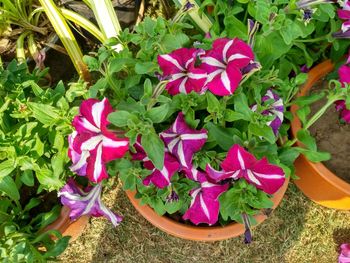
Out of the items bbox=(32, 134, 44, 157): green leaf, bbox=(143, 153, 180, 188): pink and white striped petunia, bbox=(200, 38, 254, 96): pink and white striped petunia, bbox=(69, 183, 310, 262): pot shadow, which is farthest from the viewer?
bbox=(69, 183, 310, 262): pot shadow

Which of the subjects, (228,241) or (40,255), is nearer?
(40,255)

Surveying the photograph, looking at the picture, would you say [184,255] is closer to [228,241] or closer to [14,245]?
[228,241]

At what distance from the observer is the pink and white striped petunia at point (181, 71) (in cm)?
103

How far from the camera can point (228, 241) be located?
1.69 m

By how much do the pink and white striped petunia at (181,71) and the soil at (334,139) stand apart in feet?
→ 2.05

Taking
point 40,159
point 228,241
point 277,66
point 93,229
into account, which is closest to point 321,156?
point 277,66

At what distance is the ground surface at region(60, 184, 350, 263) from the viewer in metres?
1.69

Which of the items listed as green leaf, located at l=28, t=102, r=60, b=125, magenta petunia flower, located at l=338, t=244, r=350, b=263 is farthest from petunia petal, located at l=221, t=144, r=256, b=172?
magenta petunia flower, located at l=338, t=244, r=350, b=263


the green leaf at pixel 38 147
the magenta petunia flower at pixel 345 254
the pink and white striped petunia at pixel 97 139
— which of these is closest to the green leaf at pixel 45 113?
the green leaf at pixel 38 147

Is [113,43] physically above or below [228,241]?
above

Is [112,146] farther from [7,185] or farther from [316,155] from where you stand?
[316,155]

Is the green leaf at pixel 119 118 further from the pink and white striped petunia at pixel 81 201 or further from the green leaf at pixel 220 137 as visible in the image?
the pink and white striped petunia at pixel 81 201

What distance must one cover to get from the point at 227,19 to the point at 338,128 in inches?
22.2

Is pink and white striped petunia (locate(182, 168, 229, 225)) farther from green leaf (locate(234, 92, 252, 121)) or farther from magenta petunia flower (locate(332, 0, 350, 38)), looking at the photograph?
magenta petunia flower (locate(332, 0, 350, 38))
